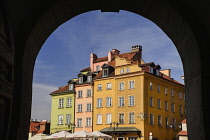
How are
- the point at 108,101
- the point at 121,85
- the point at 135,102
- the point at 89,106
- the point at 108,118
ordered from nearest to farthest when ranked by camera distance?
the point at 135,102, the point at 121,85, the point at 108,118, the point at 108,101, the point at 89,106

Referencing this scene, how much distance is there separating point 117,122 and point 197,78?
117 feet

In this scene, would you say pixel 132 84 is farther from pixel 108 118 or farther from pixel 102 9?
pixel 102 9

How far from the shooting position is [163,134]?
130ft

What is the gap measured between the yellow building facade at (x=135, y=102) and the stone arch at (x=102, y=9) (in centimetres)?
3133

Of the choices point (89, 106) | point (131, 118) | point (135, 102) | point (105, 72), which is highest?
point (105, 72)

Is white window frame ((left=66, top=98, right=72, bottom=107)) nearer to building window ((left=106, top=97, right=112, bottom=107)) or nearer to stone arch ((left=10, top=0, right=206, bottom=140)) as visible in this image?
building window ((left=106, top=97, right=112, bottom=107))

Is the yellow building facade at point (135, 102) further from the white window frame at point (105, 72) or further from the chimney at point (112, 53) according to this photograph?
the chimney at point (112, 53)

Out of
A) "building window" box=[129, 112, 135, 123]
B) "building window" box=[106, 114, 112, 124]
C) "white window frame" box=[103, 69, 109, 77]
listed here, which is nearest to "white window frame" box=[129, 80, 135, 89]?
"building window" box=[129, 112, 135, 123]

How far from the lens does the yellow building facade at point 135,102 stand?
38.0 metres

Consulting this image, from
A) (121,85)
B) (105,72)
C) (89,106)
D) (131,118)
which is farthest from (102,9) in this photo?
(89,106)

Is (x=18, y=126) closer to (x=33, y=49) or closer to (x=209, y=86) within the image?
(x=33, y=49)

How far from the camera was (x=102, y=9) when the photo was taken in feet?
18.2

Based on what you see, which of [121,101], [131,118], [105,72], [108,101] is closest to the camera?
[131,118]

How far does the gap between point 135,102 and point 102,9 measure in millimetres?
33707
